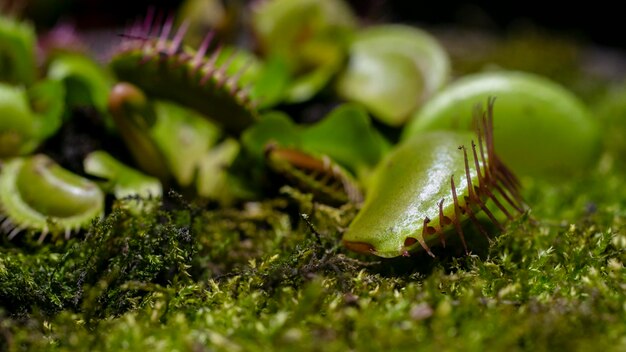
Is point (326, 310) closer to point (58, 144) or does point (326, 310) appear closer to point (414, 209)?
point (414, 209)

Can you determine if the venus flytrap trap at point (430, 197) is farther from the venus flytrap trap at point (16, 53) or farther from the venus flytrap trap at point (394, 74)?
the venus flytrap trap at point (16, 53)

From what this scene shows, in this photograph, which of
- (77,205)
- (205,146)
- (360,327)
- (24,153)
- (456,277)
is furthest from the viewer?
(205,146)

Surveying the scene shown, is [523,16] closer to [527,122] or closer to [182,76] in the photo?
[527,122]

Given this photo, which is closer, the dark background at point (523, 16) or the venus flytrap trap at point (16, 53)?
the venus flytrap trap at point (16, 53)

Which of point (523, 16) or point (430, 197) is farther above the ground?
point (523, 16)

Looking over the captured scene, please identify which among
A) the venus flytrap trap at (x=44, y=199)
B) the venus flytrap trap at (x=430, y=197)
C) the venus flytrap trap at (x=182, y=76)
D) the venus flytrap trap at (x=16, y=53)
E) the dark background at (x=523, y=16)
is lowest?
the venus flytrap trap at (x=44, y=199)

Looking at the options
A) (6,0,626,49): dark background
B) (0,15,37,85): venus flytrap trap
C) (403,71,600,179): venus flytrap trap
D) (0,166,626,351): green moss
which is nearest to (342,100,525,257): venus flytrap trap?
(0,166,626,351): green moss

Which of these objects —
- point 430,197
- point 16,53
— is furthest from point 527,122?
point 16,53

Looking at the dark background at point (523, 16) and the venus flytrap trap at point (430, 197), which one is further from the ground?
the dark background at point (523, 16)

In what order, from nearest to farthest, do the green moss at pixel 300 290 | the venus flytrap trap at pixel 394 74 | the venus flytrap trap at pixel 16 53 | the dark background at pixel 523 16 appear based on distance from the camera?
the green moss at pixel 300 290, the venus flytrap trap at pixel 16 53, the venus flytrap trap at pixel 394 74, the dark background at pixel 523 16

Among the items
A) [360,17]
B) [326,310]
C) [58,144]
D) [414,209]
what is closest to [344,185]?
[414,209]

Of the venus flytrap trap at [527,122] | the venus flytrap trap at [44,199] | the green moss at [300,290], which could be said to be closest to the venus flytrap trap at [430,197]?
the green moss at [300,290]
